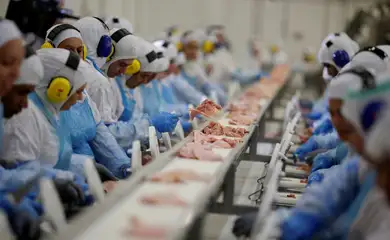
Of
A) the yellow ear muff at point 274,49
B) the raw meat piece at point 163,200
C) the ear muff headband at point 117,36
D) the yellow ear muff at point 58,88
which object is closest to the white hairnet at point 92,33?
the ear muff headband at point 117,36

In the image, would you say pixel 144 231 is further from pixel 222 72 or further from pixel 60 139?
pixel 222 72

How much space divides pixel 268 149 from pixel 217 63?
5485mm

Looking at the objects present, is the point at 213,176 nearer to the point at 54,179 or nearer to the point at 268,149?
the point at 54,179

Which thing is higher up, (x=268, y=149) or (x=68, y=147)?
(x=68, y=147)

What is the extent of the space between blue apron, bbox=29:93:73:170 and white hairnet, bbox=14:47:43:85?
39 centimetres

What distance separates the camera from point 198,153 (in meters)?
3.41

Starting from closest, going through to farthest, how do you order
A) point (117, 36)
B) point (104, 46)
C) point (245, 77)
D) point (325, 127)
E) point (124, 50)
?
point (104, 46), point (124, 50), point (117, 36), point (325, 127), point (245, 77)

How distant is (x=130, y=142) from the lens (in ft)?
15.1

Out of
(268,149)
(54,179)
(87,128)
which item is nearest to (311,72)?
(268,149)

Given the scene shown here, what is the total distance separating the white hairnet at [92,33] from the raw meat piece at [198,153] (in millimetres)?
1562

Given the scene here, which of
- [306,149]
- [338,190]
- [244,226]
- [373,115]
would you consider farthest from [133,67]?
[373,115]

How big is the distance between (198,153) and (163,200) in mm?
891

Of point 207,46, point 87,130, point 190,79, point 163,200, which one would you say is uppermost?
point 163,200

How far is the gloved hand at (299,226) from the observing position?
2.38 m
